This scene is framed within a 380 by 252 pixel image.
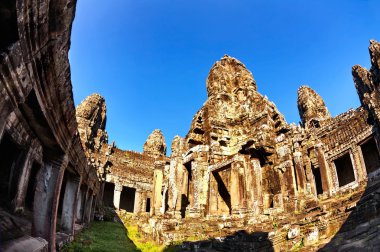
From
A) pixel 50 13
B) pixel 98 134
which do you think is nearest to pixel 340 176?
pixel 98 134

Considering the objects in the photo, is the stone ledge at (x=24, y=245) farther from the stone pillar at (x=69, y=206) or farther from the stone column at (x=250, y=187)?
the stone column at (x=250, y=187)

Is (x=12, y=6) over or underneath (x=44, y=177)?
over

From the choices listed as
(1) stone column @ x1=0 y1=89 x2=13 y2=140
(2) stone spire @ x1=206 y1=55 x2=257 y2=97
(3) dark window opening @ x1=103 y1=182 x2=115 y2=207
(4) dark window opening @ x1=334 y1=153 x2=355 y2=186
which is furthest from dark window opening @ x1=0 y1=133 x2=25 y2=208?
(3) dark window opening @ x1=103 y1=182 x2=115 y2=207

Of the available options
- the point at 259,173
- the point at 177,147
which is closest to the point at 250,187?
the point at 259,173

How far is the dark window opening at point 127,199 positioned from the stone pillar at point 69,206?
21939mm

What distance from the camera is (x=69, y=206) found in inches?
346

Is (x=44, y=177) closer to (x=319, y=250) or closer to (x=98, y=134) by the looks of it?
(x=319, y=250)

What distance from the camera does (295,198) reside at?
13766 mm

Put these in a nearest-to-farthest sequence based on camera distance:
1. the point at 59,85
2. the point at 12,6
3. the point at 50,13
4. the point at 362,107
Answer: the point at 12,6 → the point at 50,13 → the point at 59,85 → the point at 362,107

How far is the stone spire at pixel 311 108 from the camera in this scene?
3088 centimetres

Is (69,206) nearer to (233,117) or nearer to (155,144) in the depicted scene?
(233,117)

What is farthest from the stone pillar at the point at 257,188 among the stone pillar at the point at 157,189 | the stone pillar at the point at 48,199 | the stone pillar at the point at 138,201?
the stone pillar at the point at 138,201

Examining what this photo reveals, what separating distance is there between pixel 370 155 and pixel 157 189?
15191 mm

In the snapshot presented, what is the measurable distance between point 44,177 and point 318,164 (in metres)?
19.3
